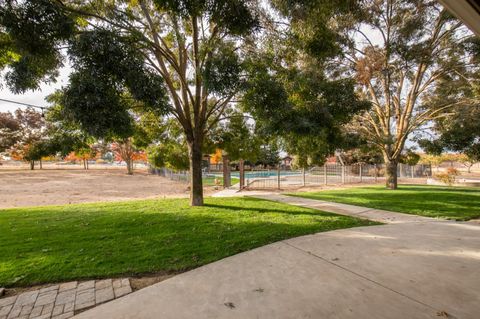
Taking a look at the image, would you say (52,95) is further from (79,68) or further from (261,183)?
(261,183)

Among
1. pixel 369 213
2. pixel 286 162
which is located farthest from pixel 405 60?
pixel 286 162

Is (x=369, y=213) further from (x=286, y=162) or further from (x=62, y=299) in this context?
(x=286, y=162)

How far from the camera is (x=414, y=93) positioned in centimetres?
1482

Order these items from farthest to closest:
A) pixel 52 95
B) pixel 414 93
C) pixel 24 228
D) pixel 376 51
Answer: pixel 414 93 < pixel 376 51 < pixel 52 95 < pixel 24 228

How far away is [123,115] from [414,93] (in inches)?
641

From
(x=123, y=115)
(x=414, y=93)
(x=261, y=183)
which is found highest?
(x=414, y=93)

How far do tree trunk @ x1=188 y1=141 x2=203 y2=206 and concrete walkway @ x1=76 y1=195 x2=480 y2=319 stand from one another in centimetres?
498

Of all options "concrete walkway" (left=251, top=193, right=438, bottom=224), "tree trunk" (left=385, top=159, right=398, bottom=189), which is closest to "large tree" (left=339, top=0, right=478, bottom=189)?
"tree trunk" (left=385, top=159, right=398, bottom=189)

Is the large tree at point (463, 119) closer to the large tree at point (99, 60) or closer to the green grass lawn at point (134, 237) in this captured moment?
the green grass lawn at point (134, 237)

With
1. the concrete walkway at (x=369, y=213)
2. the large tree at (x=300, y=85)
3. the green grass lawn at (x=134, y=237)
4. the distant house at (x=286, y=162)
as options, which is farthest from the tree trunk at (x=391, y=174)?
the distant house at (x=286, y=162)

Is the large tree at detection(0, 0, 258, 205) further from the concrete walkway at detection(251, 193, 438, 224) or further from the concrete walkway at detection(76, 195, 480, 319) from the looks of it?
the concrete walkway at detection(251, 193, 438, 224)

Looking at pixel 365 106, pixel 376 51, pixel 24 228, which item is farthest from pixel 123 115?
pixel 376 51

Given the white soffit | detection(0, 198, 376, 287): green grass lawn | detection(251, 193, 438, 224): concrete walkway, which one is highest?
the white soffit

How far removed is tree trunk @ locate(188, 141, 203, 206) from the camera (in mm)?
9039
